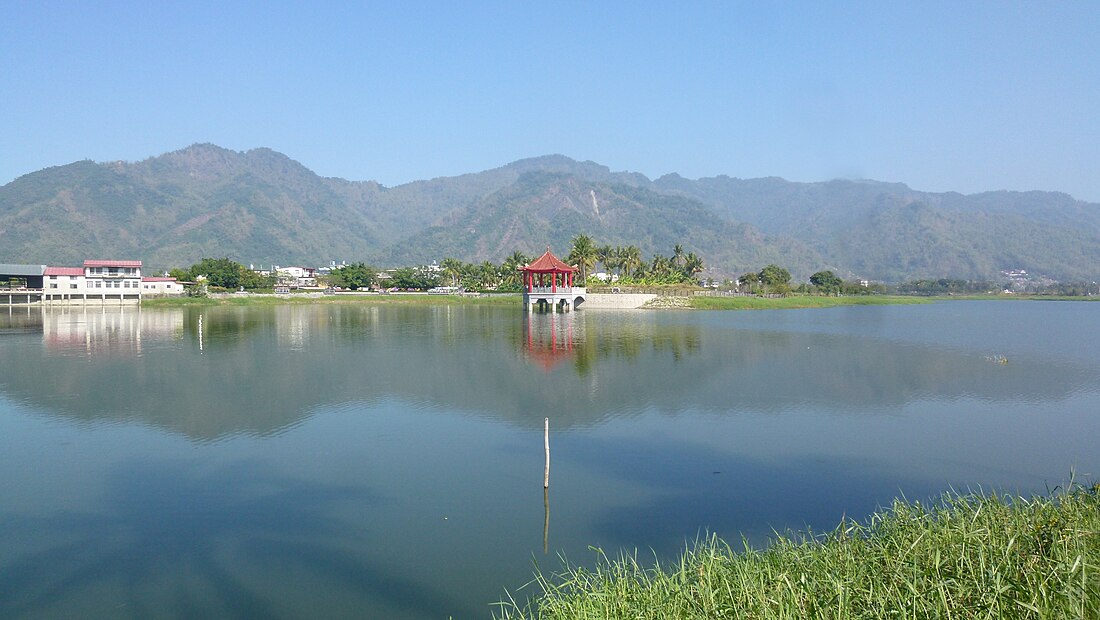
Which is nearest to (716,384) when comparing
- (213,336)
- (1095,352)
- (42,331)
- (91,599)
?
(91,599)

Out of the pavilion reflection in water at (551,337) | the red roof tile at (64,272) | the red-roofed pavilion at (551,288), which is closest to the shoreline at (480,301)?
the red-roofed pavilion at (551,288)

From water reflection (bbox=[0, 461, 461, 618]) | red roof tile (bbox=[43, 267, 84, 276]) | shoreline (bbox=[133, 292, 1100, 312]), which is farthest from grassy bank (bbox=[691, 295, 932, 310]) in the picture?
red roof tile (bbox=[43, 267, 84, 276])

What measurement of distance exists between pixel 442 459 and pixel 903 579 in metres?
14.5

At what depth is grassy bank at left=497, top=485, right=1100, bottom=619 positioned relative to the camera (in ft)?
23.7

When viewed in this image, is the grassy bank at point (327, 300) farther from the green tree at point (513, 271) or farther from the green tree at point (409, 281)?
the green tree at point (409, 281)

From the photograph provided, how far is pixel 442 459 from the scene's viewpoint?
20.2 metres

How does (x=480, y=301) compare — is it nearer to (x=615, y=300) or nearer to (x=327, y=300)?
(x=615, y=300)

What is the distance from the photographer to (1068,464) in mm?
19594

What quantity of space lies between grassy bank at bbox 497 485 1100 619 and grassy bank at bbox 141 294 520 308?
97530 mm

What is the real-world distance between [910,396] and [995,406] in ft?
11.2

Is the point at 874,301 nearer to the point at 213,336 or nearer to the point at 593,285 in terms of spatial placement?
the point at 593,285

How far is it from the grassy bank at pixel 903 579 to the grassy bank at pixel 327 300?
97530 millimetres

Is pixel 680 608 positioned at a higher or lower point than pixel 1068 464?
higher

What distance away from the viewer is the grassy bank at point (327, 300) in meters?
101
